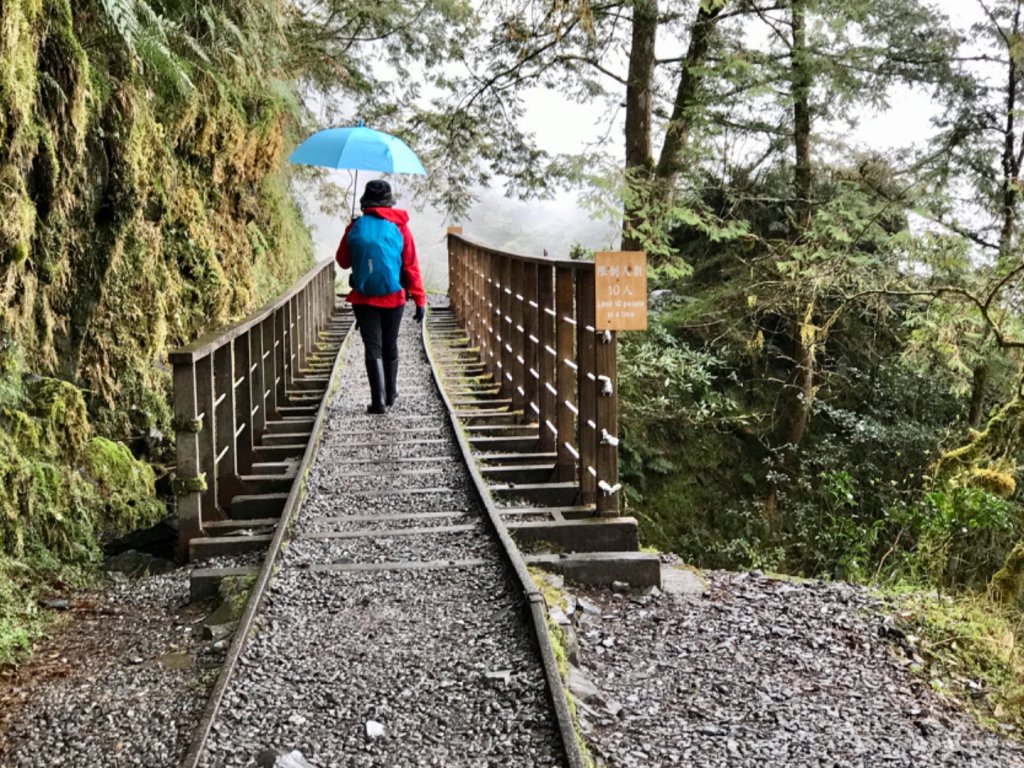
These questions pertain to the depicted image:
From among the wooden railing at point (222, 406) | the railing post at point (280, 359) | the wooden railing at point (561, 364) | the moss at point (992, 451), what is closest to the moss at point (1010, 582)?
the moss at point (992, 451)

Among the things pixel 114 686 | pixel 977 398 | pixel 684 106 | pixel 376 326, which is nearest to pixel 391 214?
pixel 376 326

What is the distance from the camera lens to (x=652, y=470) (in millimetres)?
14031

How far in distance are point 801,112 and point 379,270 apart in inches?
317

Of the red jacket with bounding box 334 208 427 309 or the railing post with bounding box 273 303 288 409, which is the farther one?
the railing post with bounding box 273 303 288 409

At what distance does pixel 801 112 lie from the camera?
43.3 ft

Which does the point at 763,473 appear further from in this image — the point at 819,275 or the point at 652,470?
the point at 819,275

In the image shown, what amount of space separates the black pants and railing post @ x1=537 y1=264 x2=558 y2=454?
1567mm

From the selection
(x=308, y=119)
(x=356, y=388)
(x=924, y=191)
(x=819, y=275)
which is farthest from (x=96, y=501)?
(x=308, y=119)

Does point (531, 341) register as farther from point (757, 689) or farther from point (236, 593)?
point (757, 689)

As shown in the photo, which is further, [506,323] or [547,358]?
[506,323]

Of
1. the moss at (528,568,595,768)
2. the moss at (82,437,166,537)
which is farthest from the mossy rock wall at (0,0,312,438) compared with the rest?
the moss at (528,568,595,768)

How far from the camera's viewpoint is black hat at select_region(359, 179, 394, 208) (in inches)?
302

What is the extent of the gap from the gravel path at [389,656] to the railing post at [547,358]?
1353 millimetres

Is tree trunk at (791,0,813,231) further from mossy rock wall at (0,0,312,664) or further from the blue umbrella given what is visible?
mossy rock wall at (0,0,312,664)
